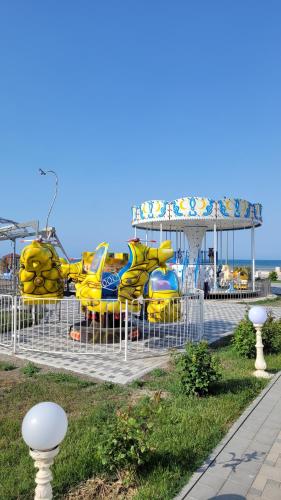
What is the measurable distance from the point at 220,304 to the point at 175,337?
905cm

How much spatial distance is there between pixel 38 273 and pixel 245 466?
703cm

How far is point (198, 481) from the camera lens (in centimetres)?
336

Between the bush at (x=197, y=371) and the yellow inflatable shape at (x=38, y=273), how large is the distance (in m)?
4.99

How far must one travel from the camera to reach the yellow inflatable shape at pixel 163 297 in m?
8.55

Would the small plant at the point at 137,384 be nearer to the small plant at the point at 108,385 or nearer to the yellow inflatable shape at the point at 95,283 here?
the small plant at the point at 108,385

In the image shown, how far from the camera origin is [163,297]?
893cm

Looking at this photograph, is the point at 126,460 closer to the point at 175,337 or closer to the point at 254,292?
the point at 175,337

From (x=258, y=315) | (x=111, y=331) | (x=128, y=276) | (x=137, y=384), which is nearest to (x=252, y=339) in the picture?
(x=258, y=315)

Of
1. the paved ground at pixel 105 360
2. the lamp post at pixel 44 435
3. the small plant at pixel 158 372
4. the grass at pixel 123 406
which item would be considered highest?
the lamp post at pixel 44 435

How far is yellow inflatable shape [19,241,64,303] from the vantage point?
940 centimetres

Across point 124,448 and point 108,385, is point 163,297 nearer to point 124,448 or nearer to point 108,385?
point 108,385

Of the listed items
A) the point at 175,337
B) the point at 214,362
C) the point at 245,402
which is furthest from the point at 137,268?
the point at 245,402

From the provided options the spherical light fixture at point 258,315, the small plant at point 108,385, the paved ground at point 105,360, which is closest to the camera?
the small plant at point 108,385

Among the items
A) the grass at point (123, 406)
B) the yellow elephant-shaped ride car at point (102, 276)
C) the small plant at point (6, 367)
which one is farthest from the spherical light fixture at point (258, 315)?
the small plant at point (6, 367)
